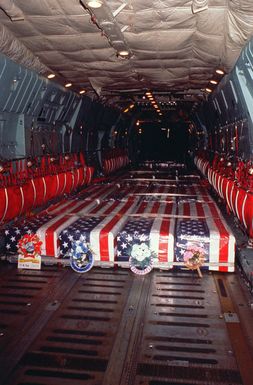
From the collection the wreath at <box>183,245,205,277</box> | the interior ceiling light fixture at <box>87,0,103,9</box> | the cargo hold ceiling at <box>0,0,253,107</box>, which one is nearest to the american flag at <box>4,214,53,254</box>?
the wreath at <box>183,245,205,277</box>

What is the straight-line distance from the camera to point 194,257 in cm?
607

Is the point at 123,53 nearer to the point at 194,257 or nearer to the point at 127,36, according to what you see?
the point at 127,36

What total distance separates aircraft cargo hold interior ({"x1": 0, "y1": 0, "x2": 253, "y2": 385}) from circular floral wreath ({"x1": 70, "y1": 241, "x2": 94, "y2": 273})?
0.06 ft

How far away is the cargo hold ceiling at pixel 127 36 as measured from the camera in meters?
5.01

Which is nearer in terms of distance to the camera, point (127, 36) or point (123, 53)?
point (127, 36)

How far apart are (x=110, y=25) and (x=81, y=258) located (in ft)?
11.2

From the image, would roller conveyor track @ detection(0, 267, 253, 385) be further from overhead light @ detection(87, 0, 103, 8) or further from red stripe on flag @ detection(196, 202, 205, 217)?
overhead light @ detection(87, 0, 103, 8)

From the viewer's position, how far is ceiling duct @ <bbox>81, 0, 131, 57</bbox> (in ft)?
15.6

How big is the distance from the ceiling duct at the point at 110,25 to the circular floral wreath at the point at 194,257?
3.41 meters

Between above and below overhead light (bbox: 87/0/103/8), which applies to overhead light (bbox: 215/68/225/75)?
below

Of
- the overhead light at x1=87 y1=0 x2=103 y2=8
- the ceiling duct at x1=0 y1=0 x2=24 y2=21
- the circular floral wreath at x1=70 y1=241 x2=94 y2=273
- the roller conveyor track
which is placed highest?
the ceiling duct at x1=0 y1=0 x2=24 y2=21

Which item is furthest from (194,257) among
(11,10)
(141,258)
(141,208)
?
(11,10)

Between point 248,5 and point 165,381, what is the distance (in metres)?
4.10

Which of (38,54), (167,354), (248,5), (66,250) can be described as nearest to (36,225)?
(66,250)
